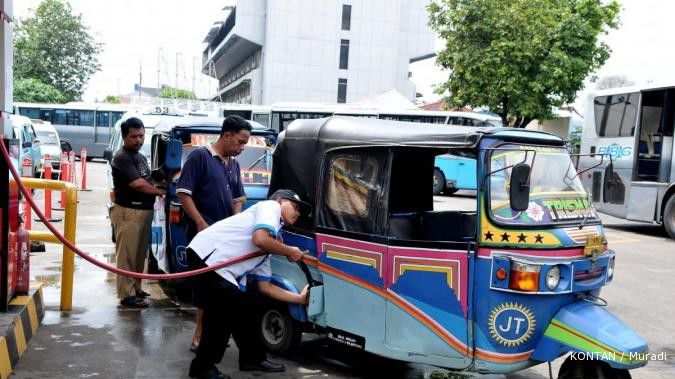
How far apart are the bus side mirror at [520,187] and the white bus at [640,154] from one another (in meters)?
9.96

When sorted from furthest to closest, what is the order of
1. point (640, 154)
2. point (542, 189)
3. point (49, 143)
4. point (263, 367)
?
point (49, 143) → point (640, 154) → point (263, 367) → point (542, 189)

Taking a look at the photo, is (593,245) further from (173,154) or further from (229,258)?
(173,154)

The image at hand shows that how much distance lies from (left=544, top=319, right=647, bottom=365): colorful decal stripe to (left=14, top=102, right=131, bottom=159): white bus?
1334 inches

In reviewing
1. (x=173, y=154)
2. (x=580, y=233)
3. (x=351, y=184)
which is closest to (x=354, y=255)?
(x=351, y=184)

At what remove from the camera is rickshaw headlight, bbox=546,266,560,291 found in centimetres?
406

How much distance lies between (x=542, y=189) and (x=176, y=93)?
67577 millimetres

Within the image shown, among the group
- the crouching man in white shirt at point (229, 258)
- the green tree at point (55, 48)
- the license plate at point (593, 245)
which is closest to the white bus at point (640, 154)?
the license plate at point (593, 245)

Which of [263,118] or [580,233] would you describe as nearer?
[580,233]

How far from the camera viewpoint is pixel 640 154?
14109mm

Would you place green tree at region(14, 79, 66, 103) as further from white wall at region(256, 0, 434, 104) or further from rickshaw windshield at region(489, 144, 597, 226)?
rickshaw windshield at region(489, 144, 597, 226)

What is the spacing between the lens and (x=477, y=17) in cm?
2427

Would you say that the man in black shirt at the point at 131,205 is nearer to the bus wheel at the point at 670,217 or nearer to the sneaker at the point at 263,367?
the sneaker at the point at 263,367

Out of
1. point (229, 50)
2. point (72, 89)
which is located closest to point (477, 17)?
point (72, 89)

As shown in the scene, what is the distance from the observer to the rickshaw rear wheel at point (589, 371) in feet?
13.0
